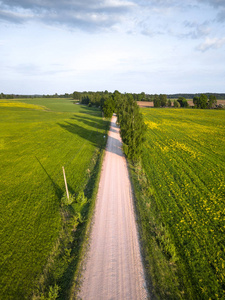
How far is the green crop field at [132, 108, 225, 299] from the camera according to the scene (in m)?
8.91

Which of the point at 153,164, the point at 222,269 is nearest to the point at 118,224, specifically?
the point at 222,269

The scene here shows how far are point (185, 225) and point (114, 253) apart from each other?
6.44 metres

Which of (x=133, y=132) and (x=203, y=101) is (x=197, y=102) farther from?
(x=133, y=132)

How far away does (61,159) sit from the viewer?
25.2m

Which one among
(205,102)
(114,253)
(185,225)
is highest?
(205,102)

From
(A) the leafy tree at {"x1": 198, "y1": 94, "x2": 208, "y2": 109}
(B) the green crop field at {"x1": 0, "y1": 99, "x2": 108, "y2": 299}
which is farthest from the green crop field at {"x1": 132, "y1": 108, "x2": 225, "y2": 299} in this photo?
(A) the leafy tree at {"x1": 198, "y1": 94, "x2": 208, "y2": 109}

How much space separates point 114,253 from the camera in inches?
408

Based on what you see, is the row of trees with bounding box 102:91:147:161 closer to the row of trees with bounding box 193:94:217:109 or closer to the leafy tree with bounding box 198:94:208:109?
the leafy tree with bounding box 198:94:208:109

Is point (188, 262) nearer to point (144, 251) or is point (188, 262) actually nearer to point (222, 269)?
point (222, 269)

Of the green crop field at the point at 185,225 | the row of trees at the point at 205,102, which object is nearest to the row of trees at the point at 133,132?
the green crop field at the point at 185,225

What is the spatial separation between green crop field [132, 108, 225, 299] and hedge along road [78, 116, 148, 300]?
983mm

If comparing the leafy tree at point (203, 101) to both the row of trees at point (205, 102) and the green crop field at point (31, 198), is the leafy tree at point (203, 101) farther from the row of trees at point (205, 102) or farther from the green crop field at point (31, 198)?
the green crop field at point (31, 198)

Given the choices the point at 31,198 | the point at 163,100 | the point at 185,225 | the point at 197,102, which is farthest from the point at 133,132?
the point at 163,100

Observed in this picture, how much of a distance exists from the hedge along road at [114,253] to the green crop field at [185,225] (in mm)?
983
